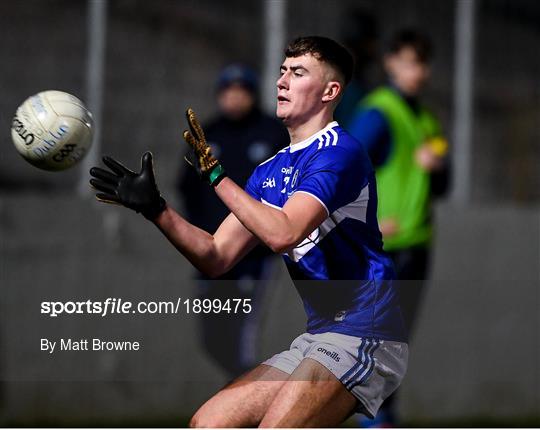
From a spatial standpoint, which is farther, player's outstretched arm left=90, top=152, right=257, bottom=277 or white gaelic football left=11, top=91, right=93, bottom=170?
white gaelic football left=11, top=91, right=93, bottom=170

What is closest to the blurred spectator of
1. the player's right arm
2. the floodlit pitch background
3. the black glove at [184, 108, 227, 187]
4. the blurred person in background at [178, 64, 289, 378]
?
the blurred person in background at [178, 64, 289, 378]

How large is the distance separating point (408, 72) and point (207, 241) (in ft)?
10.6

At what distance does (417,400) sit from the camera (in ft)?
32.3

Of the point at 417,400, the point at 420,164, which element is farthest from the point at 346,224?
the point at 417,400

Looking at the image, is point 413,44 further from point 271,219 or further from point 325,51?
point 271,219

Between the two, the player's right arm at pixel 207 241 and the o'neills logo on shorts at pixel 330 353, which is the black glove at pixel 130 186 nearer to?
the player's right arm at pixel 207 241

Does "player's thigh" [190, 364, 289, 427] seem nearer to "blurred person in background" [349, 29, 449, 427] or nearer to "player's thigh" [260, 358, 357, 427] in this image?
"player's thigh" [260, 358, 357, 427]

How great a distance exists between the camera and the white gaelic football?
529 cm

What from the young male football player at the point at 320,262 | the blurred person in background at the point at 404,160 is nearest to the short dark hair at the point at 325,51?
the young male football player at the point at 320,262

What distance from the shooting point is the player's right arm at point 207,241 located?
16.1 ft

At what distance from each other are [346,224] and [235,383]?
30.4 inches

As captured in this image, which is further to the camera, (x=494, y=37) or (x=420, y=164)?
(x=494, y=37)

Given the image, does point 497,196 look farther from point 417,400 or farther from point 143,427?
point 143,427

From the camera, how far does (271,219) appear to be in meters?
4.62
